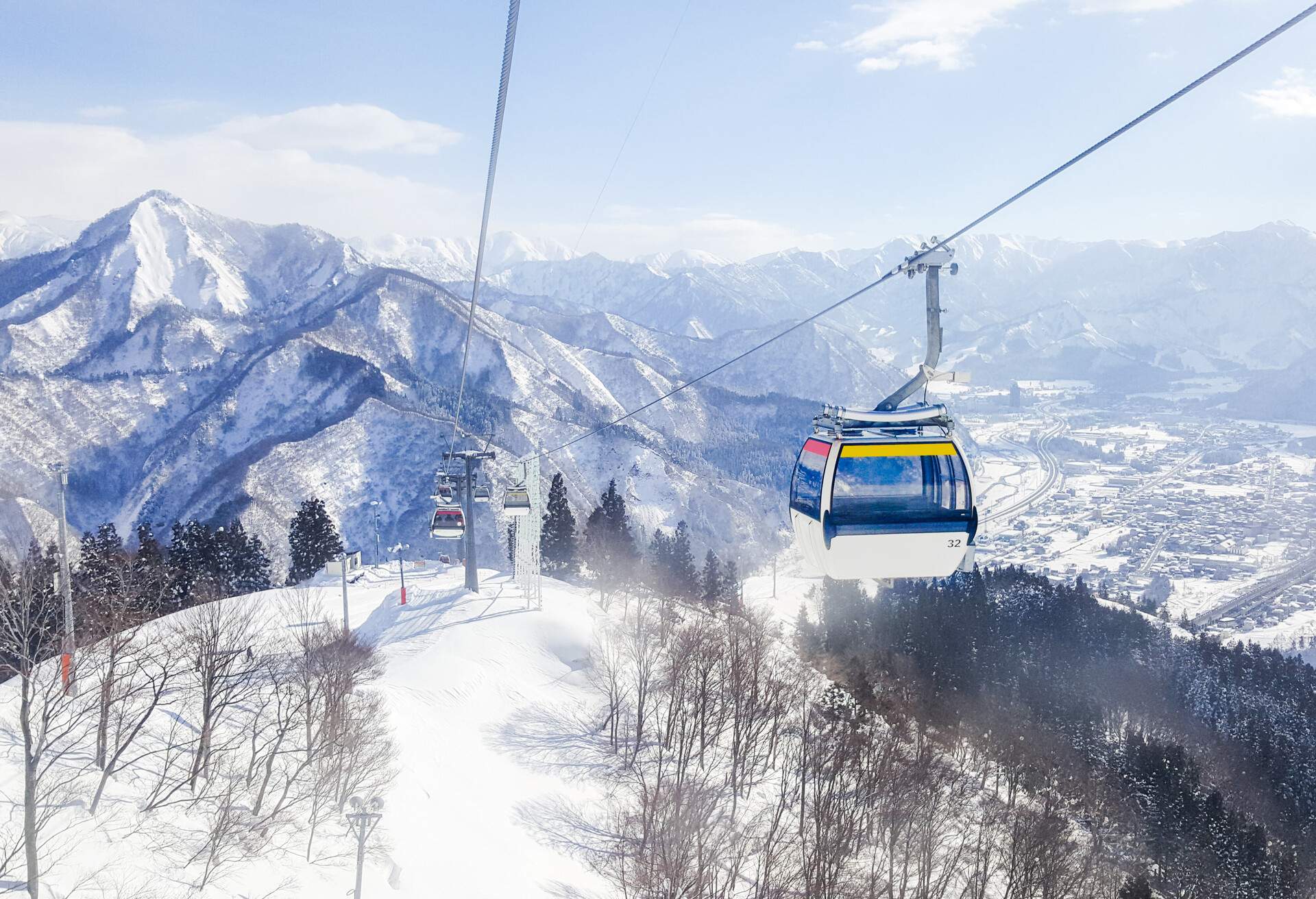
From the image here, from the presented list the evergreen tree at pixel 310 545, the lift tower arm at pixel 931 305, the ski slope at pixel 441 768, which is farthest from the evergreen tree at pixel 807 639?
the lift tower arm at pixel 931 305

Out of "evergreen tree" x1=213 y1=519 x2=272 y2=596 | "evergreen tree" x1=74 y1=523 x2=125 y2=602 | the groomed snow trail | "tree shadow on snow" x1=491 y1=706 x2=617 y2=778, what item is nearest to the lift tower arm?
the groomed snow trail

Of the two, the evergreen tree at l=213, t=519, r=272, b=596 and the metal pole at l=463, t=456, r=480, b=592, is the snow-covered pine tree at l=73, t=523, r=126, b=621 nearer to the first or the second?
→ the evergreen tree at l=213, t=519, r=272, b=596

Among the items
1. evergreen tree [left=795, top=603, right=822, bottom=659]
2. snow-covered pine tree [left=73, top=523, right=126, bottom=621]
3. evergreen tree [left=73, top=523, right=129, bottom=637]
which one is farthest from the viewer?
evergreen tree [left=795, top=603, right=822, bottom=659]

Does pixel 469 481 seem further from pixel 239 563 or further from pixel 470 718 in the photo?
pixel 239 563

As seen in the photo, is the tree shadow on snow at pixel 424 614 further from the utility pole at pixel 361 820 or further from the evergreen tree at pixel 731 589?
the evergreen tree at pixel 731 589

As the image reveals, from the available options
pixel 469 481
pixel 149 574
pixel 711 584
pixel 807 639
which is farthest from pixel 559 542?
pixel 149 574
